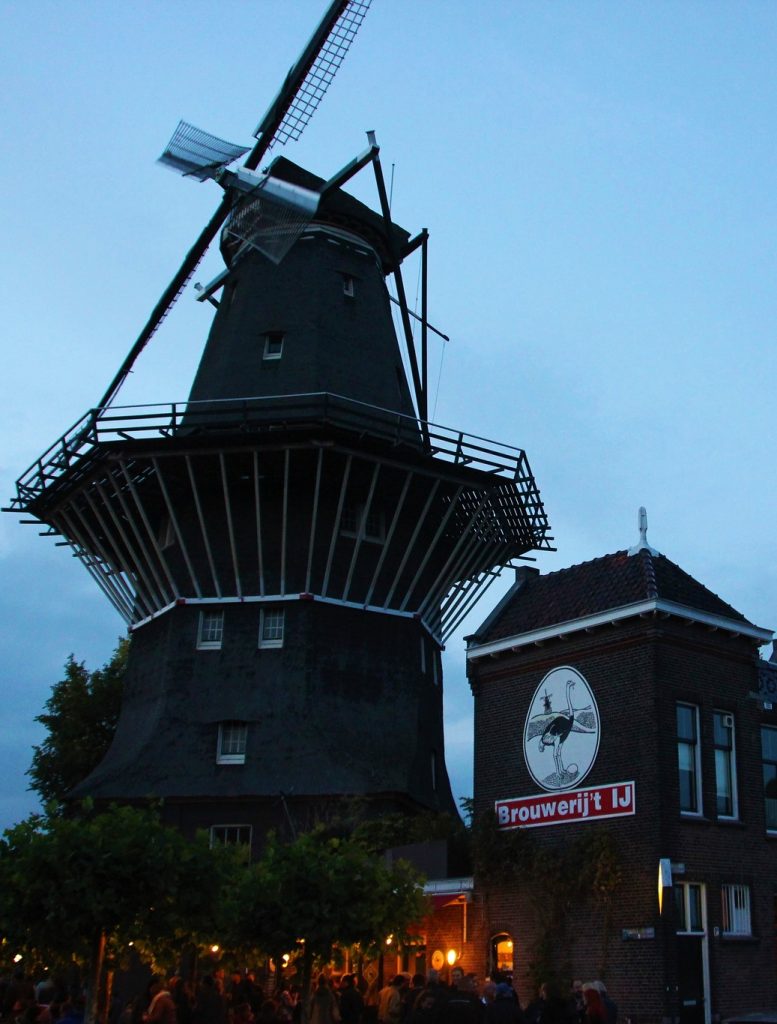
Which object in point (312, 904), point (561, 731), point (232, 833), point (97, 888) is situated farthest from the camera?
point (232, 833)

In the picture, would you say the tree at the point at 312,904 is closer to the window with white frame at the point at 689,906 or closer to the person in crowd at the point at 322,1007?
the person in crowd at the point at 322,1007

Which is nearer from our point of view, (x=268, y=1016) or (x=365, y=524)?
(x=268, y=1016)

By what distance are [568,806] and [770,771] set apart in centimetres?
392

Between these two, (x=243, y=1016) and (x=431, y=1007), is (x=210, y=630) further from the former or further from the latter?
(x=431, y=1007)

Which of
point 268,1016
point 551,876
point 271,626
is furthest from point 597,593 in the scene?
point 271,626

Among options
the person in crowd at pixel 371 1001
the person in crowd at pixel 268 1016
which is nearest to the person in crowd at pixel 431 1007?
the person in crowd at pixel 268 1016

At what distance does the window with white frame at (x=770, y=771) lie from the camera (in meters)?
22.0

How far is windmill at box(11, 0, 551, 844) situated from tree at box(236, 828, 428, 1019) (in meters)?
11.1

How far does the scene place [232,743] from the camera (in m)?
31.4

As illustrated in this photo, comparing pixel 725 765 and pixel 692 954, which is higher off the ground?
pixel 725 765

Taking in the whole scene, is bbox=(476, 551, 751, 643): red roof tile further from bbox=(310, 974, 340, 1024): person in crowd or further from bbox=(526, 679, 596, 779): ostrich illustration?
bbox=(310, 974, 340, 1024): person in crowd

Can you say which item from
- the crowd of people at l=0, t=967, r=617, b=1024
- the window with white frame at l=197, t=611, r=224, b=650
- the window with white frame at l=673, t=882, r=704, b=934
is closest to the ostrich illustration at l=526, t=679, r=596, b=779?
the window with white frame at l=673, t=882, r=704, b=934

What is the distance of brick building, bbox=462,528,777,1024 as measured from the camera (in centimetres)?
1981

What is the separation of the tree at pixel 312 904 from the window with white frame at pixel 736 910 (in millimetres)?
6081
